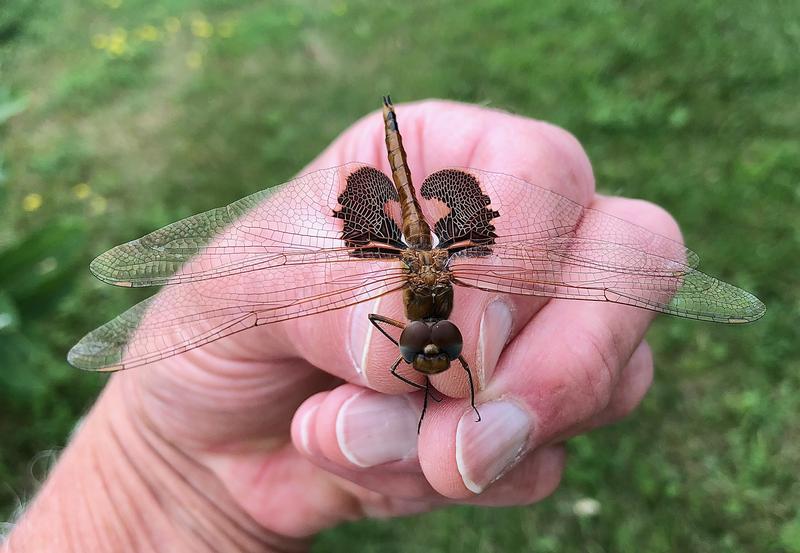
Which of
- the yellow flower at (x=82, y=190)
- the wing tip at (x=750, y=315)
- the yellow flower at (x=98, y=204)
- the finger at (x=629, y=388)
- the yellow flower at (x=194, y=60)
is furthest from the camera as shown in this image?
the yellow flower at (x=194, y=60)

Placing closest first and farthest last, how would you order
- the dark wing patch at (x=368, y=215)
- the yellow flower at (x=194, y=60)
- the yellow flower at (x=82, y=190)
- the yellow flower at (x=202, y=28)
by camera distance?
1. the dark wing patch at (x=368, y=215)
2. the yellow flower at (x=82, y=190)
3. the yellow flower at (x=194, y=60)
4. the yellow flower at (x=202, y=28)

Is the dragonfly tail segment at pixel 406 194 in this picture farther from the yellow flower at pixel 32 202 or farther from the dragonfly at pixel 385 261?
the yellow flower at pixel 32 202

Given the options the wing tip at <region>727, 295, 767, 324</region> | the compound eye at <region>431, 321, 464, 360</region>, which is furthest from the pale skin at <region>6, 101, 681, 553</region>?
the wing tip at <region>727, 295, 767, 324</region>

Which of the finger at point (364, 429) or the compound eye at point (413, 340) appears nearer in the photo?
the compound eye at point (413, 340)

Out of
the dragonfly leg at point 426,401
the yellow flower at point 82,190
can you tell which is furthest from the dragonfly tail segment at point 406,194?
the yellow flower at point 82,190

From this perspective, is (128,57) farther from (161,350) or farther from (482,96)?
(161,350)

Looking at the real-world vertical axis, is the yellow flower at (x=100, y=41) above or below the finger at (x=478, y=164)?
above

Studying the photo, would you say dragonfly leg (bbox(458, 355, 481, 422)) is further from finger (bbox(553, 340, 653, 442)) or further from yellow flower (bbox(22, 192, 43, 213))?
yellow flower (bbox(22, 192, 43, 213))
